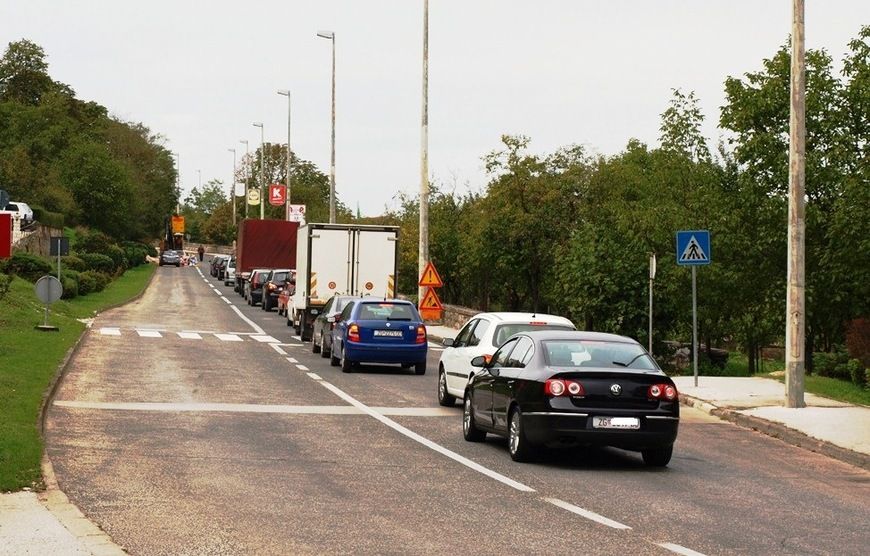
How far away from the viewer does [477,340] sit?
20.4m

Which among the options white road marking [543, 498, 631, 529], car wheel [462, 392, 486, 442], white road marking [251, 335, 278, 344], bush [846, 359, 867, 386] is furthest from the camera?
white road marking [251, 335, 278, 344]

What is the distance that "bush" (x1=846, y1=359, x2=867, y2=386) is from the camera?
103 feet

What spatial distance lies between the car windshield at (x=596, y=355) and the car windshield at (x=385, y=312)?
13209 millimetres

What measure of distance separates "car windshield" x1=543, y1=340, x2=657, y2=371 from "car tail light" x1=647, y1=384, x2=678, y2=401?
349mm

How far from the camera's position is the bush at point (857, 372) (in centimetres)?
3134

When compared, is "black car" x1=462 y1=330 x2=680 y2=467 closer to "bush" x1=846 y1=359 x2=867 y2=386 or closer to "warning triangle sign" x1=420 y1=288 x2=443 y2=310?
"bush" x1=846 y1=359 x2=867 y2=386

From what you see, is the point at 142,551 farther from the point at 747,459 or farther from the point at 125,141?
the point at 125,141

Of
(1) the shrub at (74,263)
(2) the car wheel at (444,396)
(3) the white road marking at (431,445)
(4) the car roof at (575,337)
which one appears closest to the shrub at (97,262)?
(1) the shrub at (74,263)

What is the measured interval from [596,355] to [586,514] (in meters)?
4.08

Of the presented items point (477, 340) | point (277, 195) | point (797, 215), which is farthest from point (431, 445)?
point (277, 195)

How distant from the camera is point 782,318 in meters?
35.6

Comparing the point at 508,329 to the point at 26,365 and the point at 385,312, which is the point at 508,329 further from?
A: the point at 26,365

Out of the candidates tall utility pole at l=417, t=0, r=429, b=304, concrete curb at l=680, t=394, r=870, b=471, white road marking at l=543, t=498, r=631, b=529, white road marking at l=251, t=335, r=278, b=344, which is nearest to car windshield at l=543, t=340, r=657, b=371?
concrete curb at l=680, t=394, r=870, b=471

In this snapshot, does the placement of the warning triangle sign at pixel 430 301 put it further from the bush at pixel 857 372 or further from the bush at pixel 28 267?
the bush at pixel 28 267
